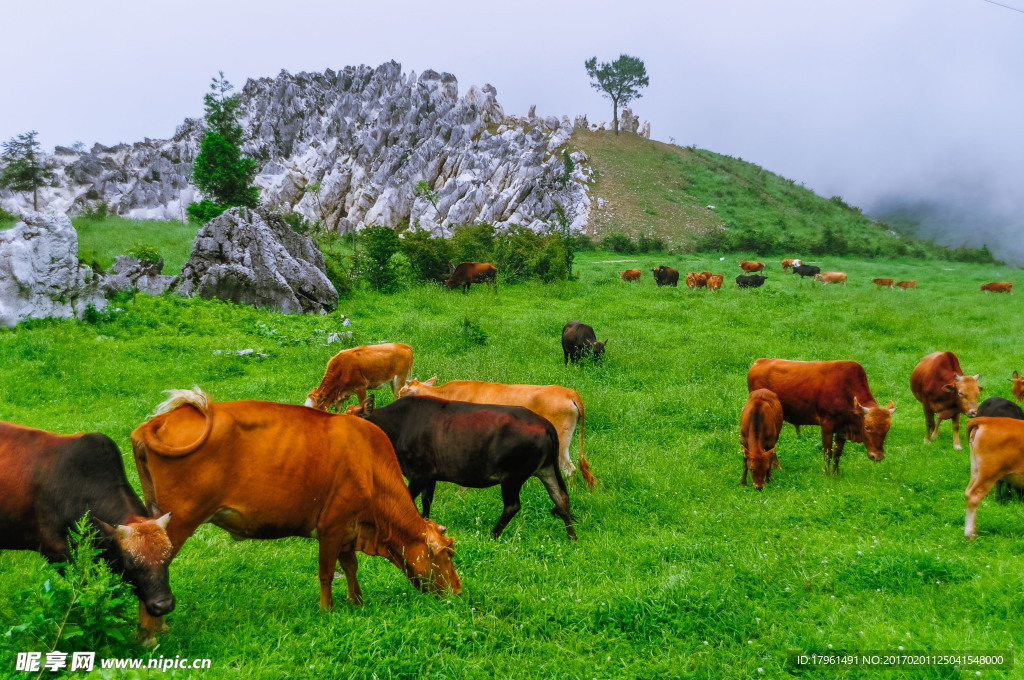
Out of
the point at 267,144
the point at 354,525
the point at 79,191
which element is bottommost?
the point at 354,525

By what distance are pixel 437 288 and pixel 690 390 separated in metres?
15.3

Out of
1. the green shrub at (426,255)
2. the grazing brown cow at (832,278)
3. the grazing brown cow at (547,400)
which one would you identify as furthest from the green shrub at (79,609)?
the grazing brown cow at (832,278)

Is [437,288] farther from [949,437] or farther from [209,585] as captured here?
[209,585]

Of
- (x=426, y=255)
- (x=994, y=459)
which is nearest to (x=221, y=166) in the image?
(x=426, y=255)

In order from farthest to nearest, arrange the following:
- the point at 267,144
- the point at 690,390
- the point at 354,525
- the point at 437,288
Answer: the point at 267,144
the point at 437,288
the point at 690,390
the point at 354,525

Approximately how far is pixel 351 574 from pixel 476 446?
2113 mm

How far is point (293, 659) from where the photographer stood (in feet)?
13.9

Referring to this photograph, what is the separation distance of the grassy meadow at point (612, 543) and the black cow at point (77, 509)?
0.32 m

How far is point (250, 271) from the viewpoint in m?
19.3

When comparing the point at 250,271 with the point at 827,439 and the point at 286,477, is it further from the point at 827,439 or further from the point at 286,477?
the point at 827,439

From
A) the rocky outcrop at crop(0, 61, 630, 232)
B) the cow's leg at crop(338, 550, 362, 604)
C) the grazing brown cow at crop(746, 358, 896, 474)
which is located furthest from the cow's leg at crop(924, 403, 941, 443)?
the rocky outcrop at crop(0, 61, 630, 232)

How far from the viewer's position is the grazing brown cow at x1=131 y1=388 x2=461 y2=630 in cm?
465

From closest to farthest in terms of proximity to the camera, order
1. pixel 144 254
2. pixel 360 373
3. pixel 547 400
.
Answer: pixel 547 400
pixel 360 373
pixel 144 254

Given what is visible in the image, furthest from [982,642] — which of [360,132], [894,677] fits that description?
[360,132]
